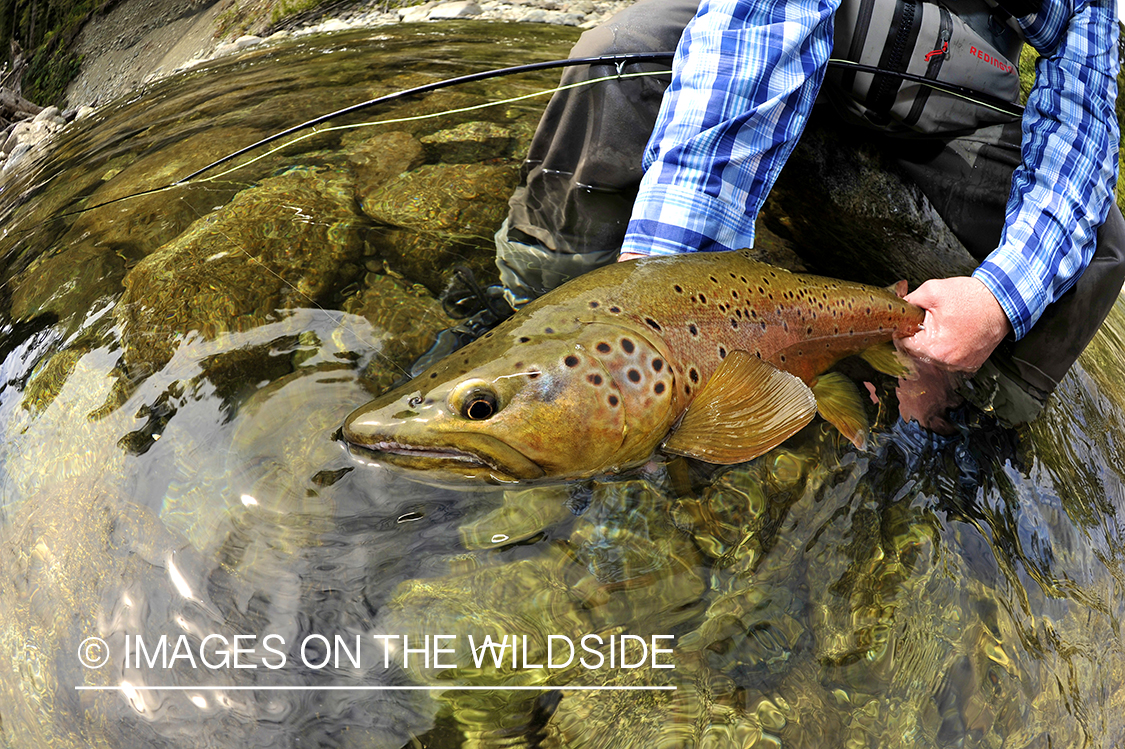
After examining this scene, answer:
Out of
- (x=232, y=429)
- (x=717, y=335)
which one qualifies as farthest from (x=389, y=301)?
(x=717, y=335)

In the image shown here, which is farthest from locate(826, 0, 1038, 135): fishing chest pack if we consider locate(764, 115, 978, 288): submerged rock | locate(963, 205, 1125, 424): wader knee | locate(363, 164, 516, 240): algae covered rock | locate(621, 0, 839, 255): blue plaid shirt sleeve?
locate(363, 164, 516, 240): algae covered rock

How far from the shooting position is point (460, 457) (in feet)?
5.62

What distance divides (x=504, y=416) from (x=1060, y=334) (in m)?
2.61

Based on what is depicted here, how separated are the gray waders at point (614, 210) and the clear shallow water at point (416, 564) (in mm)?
354

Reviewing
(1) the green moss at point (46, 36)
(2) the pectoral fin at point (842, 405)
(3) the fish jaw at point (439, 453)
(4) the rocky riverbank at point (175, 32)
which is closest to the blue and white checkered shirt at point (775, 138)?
(2) the pectoral fin at point (842, 405)

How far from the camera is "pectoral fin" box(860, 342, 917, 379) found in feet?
8.20

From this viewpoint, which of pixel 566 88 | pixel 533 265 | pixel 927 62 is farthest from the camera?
pixel 927 62

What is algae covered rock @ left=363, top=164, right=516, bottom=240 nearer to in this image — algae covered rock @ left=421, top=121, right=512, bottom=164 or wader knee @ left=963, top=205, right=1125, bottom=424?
algae covered rock @ left=421, top=121, right=512, bottom=164

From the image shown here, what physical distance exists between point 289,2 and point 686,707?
26.4 feet

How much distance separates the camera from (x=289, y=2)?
23.9 ft

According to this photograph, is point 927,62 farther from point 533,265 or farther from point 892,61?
point 533,265

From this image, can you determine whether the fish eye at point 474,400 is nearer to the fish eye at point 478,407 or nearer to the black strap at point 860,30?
the fish eye at point 478,407

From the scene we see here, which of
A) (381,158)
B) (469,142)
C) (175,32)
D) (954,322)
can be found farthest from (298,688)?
(175,32)

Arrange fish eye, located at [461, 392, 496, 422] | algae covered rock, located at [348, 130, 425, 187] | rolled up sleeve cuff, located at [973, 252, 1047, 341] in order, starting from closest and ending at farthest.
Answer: fish eye, located at [461, 392, 496, 422], rolled up sleeve cuff, located at [973, 252, 1047, 341], algae covered rock, located at [348, 130, 425, 187]
